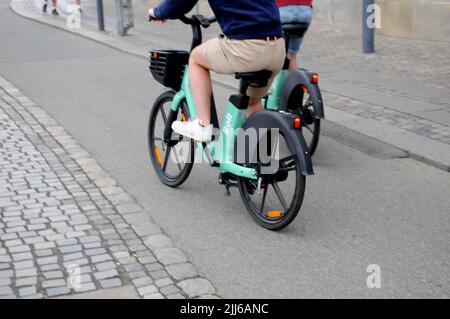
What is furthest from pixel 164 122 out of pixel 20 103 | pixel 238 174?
pixel 20 103

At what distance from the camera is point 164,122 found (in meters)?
5.97

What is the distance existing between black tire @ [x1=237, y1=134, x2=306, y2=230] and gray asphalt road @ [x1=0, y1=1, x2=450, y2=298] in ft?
0.27

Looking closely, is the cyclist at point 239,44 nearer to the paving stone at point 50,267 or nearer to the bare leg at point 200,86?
the bare leg at point 200,86

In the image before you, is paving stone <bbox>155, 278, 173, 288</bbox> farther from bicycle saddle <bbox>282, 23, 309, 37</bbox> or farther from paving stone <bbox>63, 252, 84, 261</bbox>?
bicycle saddle <bbox>282, 23, 309, 37</bbox>

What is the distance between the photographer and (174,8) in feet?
16.8

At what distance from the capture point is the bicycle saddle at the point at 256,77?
4906mm

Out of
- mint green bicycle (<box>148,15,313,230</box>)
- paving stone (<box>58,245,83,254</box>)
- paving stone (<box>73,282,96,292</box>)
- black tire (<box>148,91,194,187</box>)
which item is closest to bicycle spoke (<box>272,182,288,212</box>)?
mint green bicycle (<box>148,15,313,230</box>)

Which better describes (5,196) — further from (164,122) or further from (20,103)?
(20,103)

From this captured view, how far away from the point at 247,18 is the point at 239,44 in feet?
0.56

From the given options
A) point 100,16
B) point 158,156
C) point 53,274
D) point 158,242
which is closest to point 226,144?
point 158,242

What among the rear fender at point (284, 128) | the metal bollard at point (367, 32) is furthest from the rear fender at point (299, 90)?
the metal bollard at point (367, 32)

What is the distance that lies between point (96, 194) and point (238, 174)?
1262 mm

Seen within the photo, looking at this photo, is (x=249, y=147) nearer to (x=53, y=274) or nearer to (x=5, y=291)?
(x=53, y=274)

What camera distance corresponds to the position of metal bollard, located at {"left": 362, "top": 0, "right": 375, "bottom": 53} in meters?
12.0
